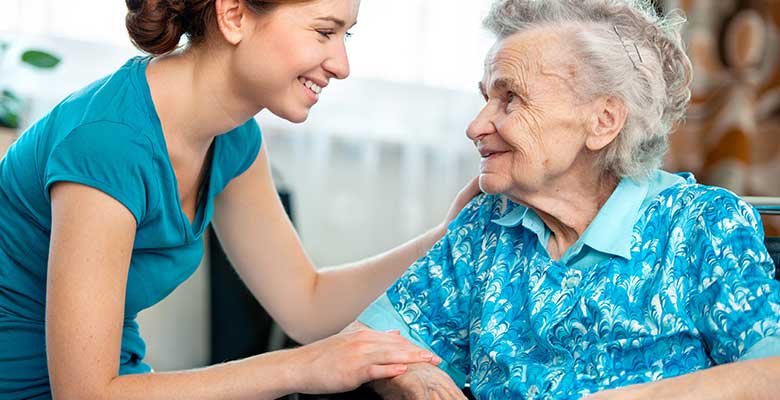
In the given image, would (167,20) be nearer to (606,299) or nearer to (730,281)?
(606,299)

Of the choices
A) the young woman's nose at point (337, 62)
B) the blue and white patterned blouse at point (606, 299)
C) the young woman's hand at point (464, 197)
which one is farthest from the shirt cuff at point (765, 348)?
the young woman's nose at point (337, 62)

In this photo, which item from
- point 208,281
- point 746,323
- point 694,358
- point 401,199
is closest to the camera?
point 746,323

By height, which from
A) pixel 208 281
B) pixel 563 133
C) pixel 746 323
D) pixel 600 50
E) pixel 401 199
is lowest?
pixel 208 281

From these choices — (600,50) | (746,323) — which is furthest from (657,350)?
(600,50)

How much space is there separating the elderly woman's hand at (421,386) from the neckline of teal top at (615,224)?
0.87 feet

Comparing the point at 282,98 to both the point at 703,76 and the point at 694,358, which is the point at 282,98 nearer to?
the point at 694,358

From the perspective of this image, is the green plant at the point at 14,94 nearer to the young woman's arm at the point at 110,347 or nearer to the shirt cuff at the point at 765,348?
the young woman's arm at the point at 110,347

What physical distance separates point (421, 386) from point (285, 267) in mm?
523

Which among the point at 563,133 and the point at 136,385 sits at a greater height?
the point at 563,133

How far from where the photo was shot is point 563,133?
57.6 inches

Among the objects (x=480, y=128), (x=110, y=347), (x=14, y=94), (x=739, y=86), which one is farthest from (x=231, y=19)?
(x=739, y=86)

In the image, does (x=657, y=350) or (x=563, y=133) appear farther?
(x=563, y=133)

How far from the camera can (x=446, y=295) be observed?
1.58 meters

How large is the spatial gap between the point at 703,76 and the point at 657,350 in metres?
2.26
